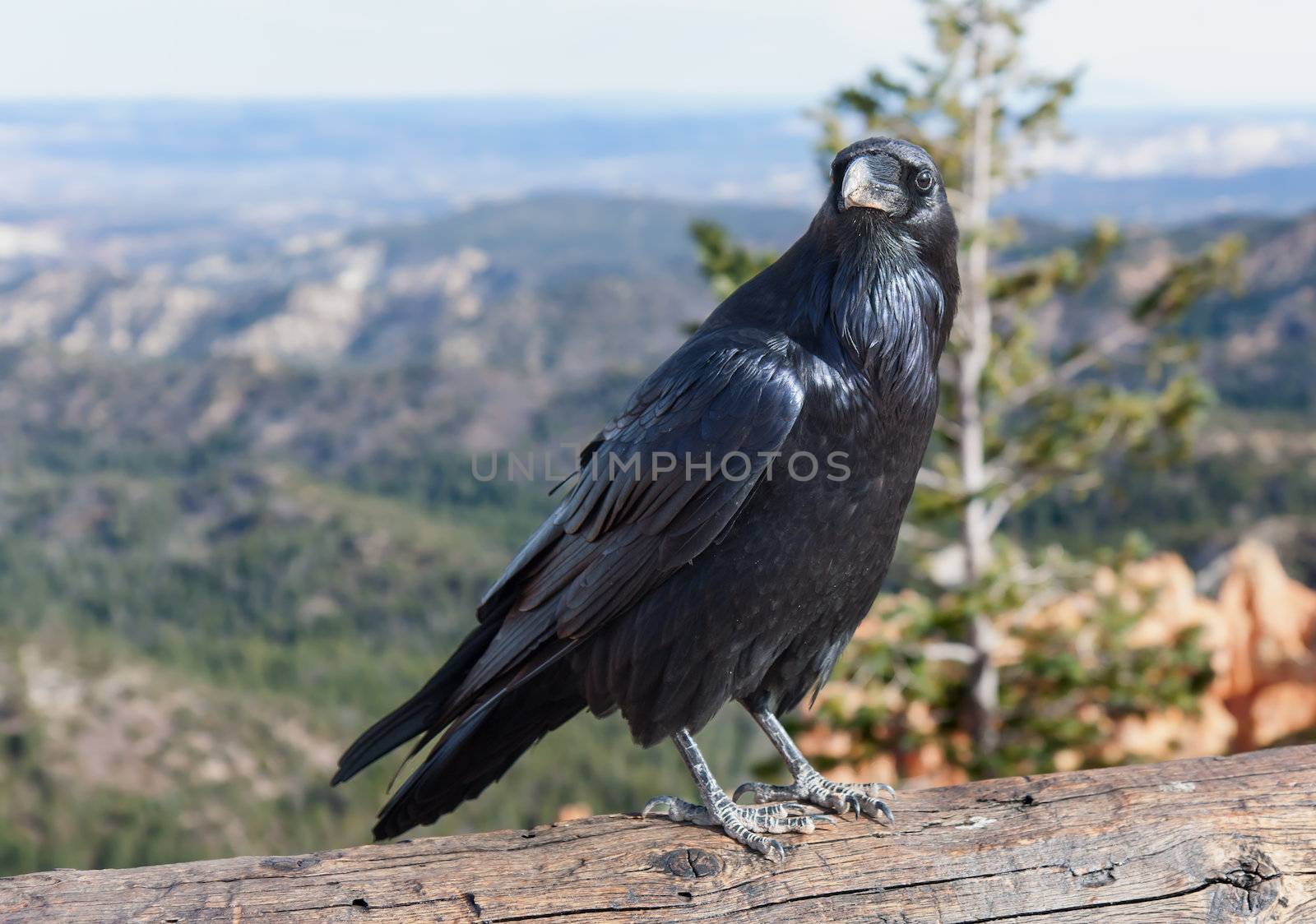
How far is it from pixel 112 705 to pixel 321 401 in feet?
305

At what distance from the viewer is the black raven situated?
119 inches

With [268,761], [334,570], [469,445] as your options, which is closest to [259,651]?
[334,570]

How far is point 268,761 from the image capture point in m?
61.9

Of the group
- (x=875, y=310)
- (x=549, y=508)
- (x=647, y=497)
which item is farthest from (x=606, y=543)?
(x=549, y=508)

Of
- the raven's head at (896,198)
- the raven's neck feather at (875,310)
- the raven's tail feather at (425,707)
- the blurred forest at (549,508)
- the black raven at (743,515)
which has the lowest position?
the blurred forest at (549,508)

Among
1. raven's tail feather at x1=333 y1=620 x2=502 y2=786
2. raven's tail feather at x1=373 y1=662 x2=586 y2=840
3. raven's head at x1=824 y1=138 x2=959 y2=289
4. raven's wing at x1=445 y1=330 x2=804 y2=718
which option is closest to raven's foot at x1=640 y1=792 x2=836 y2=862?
raven's tail feather at x1=373 y1=662 x2=586 y2=840

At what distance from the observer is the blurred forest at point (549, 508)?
1043cm

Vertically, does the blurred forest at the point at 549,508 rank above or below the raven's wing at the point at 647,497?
below

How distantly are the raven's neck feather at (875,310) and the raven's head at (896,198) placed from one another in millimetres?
30

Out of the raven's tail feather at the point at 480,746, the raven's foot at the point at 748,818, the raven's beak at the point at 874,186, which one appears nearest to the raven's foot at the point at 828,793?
the raven's foot at the point at 748,818

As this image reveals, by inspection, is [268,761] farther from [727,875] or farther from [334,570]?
[727,875]

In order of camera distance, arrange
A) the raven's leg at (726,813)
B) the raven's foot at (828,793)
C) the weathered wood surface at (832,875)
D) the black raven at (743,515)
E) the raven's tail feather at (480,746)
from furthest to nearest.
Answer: the raven's tail feather at (480,746)
the raven's foot at (828,793)
the raven's leg at (726,813)
the black raven at (743,515)
the weathered wood surface at (832,875)

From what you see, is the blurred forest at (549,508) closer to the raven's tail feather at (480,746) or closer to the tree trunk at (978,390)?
the tree trunk at (978,390)

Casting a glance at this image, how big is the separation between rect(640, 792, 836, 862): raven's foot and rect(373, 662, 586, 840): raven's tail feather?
0.47 metres
